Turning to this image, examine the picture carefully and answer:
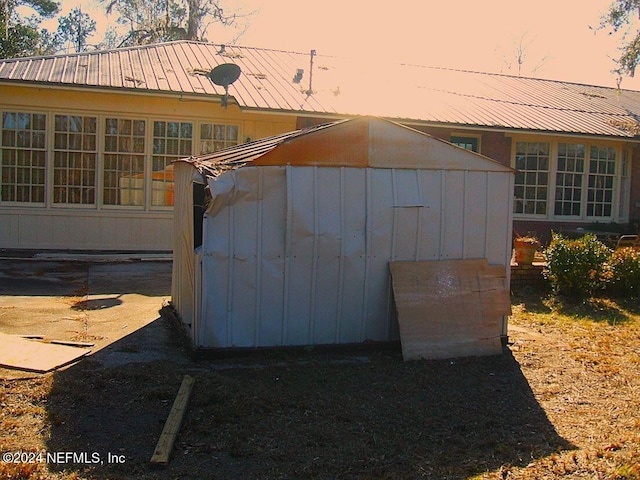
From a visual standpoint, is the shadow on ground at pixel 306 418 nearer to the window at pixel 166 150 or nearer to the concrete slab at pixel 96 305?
the concrete slab at pixel 96 305

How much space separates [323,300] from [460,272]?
144 centimetres

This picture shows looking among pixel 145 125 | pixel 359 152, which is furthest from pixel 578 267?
pixel 145 125

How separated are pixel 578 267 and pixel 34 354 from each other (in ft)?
24.2

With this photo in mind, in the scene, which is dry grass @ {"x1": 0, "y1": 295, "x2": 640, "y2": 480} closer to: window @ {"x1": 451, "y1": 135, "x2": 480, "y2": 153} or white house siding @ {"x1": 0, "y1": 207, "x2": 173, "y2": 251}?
white house siding @ {"x1": 0, "y1": 207, "x2": 173, "y2": 251}

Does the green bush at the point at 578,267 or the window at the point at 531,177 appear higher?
the window at the point at 531,177

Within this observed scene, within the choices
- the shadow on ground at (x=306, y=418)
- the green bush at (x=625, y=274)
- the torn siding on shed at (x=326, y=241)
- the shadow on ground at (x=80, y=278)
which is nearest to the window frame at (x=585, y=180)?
the green bush at (x=625, y=274)

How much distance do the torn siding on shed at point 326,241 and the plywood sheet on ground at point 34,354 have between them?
46.2 inches

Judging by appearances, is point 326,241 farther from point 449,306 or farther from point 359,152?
point 449,306

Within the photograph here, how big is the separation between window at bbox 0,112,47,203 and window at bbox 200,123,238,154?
3.08 meters

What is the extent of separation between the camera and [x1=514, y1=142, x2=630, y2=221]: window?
16656mm

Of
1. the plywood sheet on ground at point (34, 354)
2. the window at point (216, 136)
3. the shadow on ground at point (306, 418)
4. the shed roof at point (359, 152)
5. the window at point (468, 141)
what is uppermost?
the window at point (468, 141)

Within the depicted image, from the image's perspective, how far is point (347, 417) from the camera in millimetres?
4984

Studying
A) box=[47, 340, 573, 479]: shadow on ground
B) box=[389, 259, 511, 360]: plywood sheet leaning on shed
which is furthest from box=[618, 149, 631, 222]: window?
box=[47, 340, 573, 479]: shadow on ground

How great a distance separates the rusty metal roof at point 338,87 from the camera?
13477mm
